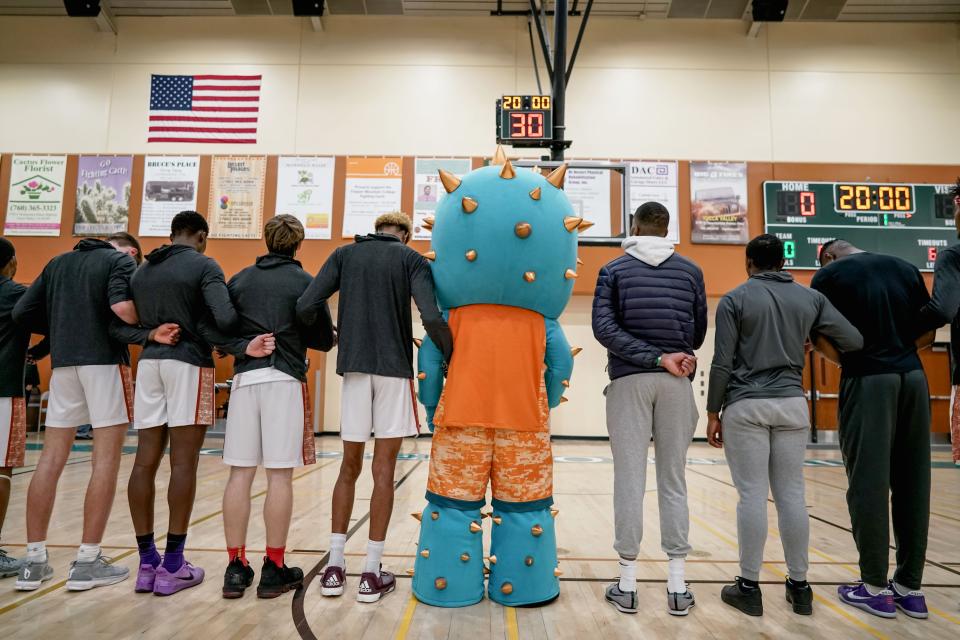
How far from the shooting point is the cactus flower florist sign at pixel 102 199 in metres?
9.80

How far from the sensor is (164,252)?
266cm

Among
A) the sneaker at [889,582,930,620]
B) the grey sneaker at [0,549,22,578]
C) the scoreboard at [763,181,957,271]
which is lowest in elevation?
the grey sneaker at [0,549,22,578]

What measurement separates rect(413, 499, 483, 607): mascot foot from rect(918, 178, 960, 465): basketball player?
2123mm

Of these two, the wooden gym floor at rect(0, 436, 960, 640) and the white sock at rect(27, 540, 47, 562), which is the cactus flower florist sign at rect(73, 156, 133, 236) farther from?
the white sock at rect(27, 540, 47, 562)

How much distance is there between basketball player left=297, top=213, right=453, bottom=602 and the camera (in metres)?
2.53

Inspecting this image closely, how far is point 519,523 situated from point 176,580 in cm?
163

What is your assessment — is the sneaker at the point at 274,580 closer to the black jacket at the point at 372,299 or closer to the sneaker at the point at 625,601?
the black jacket at the point at 372,299

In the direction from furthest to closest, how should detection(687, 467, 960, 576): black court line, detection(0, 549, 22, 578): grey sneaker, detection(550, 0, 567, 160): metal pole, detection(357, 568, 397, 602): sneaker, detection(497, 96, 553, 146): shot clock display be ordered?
detection(550, 0, 567, 160): metal pole < detection(497, 96, 553, 146): shot clock display < detection(687, 467, 960, 576): black court line < detection(0, 549, 22, 578): grey sneaker < detection(357, 568, 397, 602): sneaker

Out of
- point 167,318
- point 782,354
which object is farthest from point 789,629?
point 167,318

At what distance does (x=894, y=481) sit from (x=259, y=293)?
303 cm

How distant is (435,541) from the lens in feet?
7.81

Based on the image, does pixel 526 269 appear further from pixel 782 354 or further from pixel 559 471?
pixel 559 471

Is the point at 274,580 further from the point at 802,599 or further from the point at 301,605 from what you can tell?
the point at 802,599

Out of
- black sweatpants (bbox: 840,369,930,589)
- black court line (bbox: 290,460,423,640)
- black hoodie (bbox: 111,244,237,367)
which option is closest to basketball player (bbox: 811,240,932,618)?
black sweatpants (bbox: 840,369,930,589)
